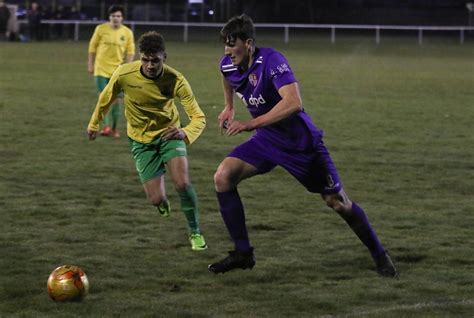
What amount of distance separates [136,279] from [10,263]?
1018 millimetres

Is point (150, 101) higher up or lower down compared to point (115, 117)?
higher up

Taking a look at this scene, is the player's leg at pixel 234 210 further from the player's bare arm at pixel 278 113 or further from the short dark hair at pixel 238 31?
the short dark hair at pixel 238 31

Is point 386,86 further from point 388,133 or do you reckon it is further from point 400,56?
point 400,56

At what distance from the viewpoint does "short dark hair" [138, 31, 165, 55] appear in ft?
24.3

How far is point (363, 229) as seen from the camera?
7117 mm

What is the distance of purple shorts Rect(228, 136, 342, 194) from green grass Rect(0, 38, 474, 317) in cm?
64

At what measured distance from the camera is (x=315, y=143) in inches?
271

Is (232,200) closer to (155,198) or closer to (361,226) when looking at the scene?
(361,226)

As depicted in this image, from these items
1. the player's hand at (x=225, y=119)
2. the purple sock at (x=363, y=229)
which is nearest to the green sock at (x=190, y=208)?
the player's hand at (x=225, y=119)

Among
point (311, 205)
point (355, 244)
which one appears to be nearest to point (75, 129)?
point (311, 205)

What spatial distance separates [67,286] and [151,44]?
2.08 m

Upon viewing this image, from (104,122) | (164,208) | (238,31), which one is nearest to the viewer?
(238,31)

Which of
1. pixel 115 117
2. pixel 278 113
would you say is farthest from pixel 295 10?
pixel 278 113

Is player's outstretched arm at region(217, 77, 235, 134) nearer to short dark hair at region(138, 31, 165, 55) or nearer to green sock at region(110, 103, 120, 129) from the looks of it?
short dark hair at region(138, 31, 165, 55)
